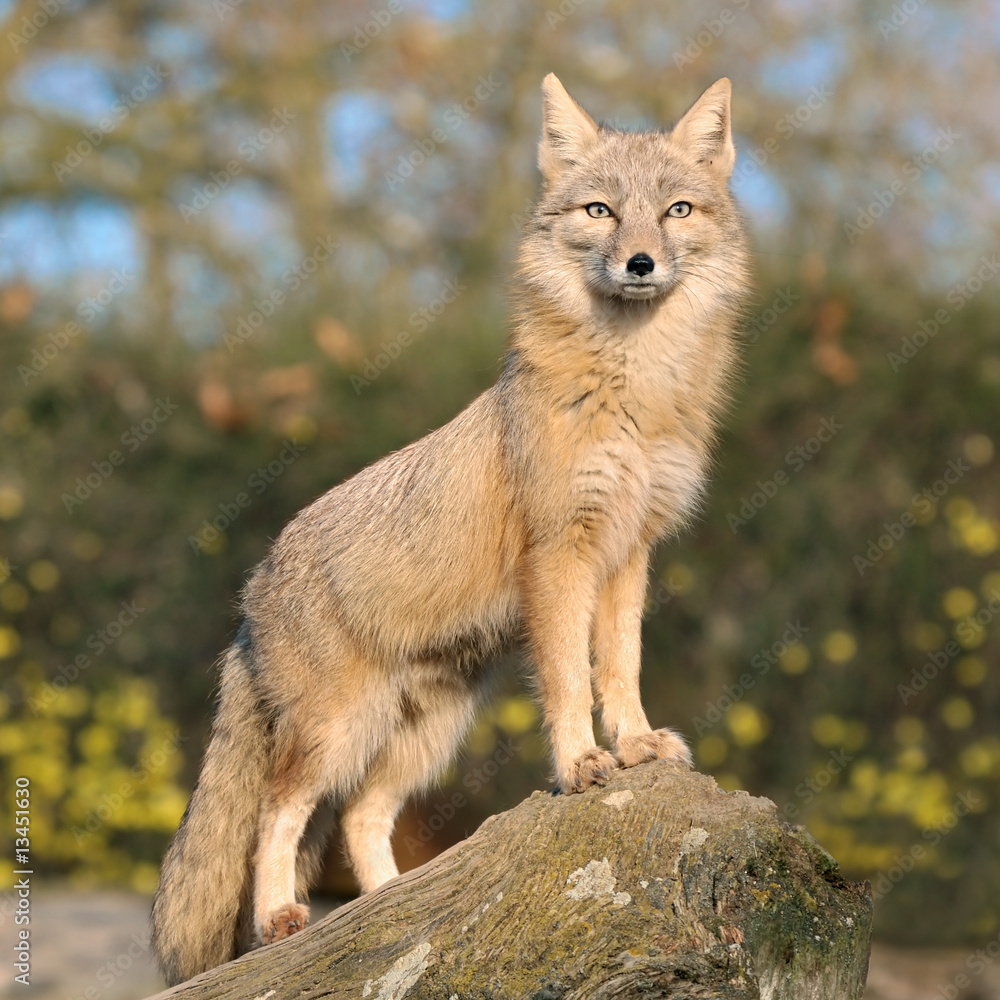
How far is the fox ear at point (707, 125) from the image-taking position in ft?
17.2

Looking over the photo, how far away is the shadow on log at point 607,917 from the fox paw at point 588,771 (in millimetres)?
333

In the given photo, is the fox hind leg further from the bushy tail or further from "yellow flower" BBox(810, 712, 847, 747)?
"yellow flower" BBox(810, 712, 847, 747)

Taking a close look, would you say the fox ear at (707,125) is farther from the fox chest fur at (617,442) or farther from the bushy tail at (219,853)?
the bushy tail at (219,853)

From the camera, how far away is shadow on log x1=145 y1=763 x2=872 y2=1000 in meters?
3.12

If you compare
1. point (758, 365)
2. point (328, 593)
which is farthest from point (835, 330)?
point (328, 593)

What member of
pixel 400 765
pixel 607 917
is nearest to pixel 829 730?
pixel 400 765

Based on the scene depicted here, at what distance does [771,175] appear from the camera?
1461 cm

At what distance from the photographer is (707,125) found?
525 centimetres

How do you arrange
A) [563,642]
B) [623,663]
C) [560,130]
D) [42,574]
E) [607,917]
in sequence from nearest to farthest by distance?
1. [607,917]
2. [563,642]
3. [623,663]
4. [560,130]
5. [42,574]

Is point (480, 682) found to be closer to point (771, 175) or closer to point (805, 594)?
point (805, 594)

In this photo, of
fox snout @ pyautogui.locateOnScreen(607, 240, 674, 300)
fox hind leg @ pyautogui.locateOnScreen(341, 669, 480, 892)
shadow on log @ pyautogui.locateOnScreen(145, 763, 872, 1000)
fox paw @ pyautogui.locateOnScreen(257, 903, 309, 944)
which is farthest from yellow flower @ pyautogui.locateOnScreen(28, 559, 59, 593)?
fox snout @ pyautogui.locateOnScreen(607, 240, 674, 300)

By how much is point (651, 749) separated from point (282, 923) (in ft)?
5.13

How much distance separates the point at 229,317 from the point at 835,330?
493cm

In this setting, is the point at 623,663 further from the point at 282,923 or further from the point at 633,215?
the point at 633,215
